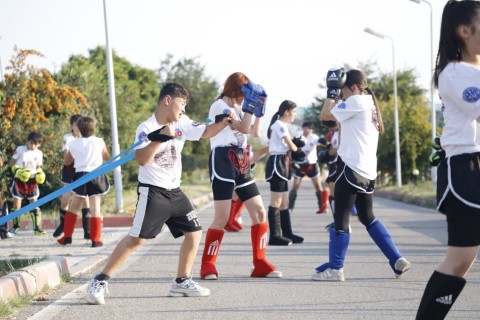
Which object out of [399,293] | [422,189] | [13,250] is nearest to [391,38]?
[422,189]

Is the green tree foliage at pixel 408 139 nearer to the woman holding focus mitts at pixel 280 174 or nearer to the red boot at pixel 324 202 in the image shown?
the red boot at pixel 324 202

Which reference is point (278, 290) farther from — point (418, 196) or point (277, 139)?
point (418, 196)

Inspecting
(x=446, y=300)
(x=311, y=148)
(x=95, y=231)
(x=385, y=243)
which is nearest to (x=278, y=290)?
(x=385, y=243)

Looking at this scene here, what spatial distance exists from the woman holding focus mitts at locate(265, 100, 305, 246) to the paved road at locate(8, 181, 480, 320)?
346 millimetres

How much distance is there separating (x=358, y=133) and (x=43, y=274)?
10.0ft

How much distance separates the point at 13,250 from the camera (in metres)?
11.8

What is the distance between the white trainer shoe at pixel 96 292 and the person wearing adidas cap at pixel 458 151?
318cm

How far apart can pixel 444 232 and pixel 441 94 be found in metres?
8.80

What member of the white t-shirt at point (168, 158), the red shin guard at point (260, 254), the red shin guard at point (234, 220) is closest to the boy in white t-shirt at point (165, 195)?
the white t-shirt at point (168, 158)

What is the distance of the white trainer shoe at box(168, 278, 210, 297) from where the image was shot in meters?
7.67

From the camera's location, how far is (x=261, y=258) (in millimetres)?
8828

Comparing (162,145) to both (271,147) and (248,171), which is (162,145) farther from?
(271,147)

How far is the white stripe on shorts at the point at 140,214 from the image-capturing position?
7391 millimetres

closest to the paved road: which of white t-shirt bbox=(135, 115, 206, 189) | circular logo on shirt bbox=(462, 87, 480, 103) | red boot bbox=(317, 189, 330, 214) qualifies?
white t-shirt bbox=(135, 115, 206, 189)
